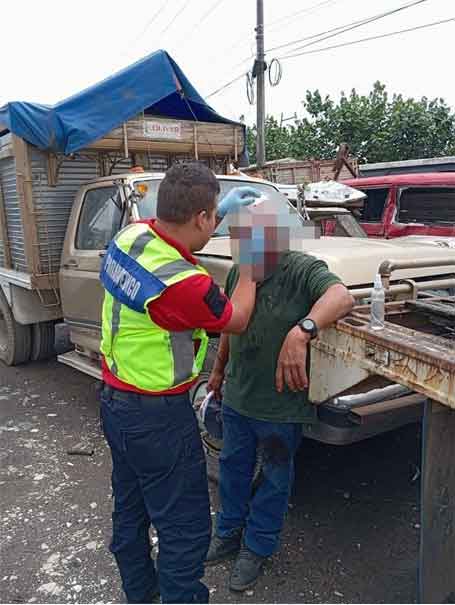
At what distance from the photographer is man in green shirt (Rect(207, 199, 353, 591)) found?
2.12 meters

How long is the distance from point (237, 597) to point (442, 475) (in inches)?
47.3

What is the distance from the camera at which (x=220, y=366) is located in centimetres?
274

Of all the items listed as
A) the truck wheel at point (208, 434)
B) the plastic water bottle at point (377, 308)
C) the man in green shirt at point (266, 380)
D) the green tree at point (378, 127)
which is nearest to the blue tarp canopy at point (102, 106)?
the truck wheel at point (208, 434)

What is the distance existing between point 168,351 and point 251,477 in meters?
1.10

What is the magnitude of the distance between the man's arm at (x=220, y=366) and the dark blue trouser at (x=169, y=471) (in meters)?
0.72

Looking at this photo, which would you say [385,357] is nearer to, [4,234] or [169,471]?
[169,471]

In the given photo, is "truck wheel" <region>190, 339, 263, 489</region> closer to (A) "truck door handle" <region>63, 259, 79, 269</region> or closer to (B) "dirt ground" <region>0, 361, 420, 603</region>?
(B) "dirt ground" <region>0, 361, 420, 603</region>

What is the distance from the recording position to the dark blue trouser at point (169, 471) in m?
1.86

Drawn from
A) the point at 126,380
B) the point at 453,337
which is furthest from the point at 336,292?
the point at 126,380

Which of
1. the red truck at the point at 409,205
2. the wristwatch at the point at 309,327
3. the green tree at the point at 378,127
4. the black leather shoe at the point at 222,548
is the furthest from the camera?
the green tree at the point at 378,127

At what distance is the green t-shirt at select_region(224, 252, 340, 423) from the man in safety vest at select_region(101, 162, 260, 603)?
1.08 feet

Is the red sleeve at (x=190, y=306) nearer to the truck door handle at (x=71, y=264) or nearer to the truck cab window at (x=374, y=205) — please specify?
the truck door handle at (x=71, y=264)

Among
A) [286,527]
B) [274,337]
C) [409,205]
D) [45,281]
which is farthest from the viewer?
[409,205]

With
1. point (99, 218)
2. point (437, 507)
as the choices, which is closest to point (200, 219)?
point (437, 507)
